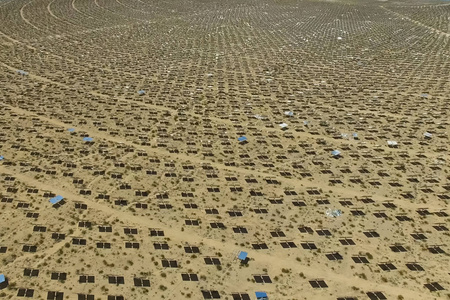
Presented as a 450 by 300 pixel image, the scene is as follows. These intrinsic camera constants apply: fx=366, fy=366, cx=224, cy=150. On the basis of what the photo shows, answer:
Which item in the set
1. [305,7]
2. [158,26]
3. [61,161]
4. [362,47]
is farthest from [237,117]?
[305,7]

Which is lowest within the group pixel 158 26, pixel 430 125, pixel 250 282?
pixel 250 282

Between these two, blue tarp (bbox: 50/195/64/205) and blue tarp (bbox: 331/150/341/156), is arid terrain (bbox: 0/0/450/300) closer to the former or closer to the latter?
blue tarp (bbox: 331/150/341/156)

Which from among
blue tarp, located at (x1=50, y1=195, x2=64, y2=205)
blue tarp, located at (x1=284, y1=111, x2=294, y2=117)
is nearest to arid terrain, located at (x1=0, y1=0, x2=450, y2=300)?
blue tarp, located at (x1=284, y1=111, x2=294, y2=117)

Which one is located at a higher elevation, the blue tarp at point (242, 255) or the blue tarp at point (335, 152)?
the blue tarp at point (335, 152)

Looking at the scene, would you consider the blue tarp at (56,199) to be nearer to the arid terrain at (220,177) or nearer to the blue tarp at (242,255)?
the arid terrain at (220,177)

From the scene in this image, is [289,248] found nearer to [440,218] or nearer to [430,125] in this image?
[440,218]

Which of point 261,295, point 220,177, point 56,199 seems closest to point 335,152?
point 220,177

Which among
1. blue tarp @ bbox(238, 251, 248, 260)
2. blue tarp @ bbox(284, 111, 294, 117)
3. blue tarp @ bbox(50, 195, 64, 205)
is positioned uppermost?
blue tarp @ bbox(284, 111, 294, 117)

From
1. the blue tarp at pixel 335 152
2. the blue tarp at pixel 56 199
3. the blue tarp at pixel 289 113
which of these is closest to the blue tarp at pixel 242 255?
the blue tarp at pixel 56 199
